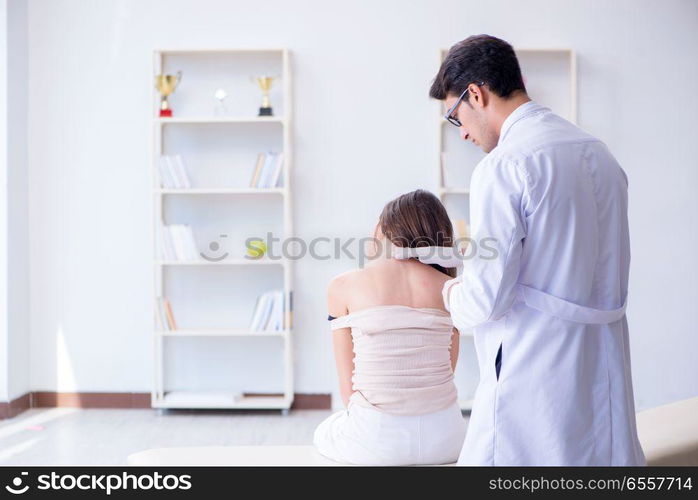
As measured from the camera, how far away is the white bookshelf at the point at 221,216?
450 cm

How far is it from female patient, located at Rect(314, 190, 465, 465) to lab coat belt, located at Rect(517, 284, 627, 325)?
516 mm

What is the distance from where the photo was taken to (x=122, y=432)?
4.01 meters

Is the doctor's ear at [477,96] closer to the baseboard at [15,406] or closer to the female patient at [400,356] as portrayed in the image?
the female patient at [400,356]

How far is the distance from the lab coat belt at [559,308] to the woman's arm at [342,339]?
674 mm

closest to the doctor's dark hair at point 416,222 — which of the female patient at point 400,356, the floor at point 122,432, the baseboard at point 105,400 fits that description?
the female patient at point 400,356

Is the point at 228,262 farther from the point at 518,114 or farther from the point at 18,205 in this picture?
the point at 518,114

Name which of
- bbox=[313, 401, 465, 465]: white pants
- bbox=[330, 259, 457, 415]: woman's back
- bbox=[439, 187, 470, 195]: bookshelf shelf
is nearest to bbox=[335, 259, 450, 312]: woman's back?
bbox=[330, 259, 457, 415]: woman's back

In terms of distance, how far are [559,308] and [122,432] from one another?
3.14 meters

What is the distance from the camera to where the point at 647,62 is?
4.42 meters

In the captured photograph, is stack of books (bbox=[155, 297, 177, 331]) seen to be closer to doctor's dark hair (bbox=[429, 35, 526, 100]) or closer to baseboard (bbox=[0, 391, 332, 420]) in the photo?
baseboard (bbox=[0, 391, 332, 420])

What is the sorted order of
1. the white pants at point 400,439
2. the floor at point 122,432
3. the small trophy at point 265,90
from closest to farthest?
the white pants at point 400,439
the floor at point 122,432
the small trophy at point 265,90

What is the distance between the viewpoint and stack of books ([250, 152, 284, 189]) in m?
4.28

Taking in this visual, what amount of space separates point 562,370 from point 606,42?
11.4 feet

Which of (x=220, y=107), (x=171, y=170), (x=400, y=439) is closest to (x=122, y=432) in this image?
(x=171, y=170)
